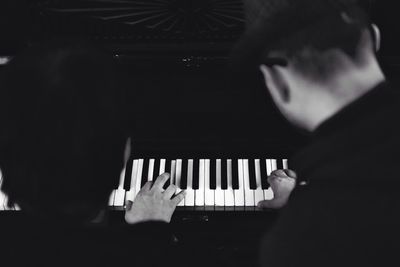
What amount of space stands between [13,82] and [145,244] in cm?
76

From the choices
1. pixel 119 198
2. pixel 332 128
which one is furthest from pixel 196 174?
pixel 332 128

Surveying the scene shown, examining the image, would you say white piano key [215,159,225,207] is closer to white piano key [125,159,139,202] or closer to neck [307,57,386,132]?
white piano key [125,159,139,202]

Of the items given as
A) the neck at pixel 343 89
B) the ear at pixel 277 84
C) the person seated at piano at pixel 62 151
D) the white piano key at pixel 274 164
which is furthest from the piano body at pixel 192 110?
the neck at pixel 343 89

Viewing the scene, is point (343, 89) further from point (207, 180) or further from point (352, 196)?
point (207, 180)

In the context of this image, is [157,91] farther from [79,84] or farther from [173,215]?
[79,84]

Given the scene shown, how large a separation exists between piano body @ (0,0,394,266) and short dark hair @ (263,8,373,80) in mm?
764

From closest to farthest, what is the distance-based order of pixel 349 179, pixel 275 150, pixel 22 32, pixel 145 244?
pixel 349 179
pixel 145 244
pixel 22 32
pixel 275 150

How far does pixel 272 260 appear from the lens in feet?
4.17

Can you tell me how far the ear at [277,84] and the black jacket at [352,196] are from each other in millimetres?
159

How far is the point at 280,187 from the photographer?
209cm

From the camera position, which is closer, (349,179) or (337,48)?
(349,179)

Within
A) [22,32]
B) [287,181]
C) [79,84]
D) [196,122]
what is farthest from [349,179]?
[22,32]

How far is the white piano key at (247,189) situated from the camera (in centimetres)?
210

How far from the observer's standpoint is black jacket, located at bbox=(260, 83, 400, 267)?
1.09 m
